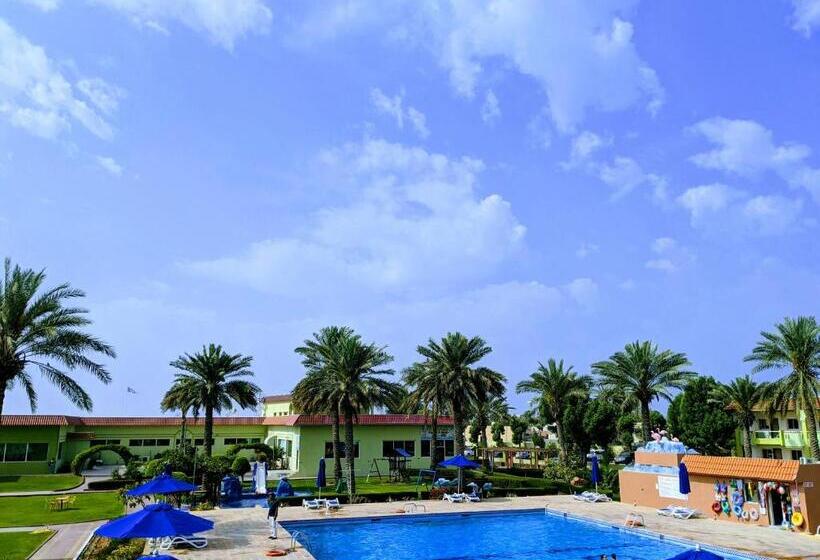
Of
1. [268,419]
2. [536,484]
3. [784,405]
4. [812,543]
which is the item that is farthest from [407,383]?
[812,543]

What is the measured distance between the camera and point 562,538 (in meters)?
25.9

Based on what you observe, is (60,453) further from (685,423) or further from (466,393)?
(685,423)

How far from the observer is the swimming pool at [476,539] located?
23000 mm

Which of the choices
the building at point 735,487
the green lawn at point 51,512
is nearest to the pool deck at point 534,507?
the building at point 735,487

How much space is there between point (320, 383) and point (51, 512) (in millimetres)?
15033

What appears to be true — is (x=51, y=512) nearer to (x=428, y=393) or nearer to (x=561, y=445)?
(x=428, y=393)

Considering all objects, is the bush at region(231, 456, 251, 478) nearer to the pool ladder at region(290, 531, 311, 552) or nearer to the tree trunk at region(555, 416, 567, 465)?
the pool ladder at region(290, 531, 311, 552)

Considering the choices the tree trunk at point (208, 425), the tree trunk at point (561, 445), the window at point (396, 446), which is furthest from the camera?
the window at point (396, 446)

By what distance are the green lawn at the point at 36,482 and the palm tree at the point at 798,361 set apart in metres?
46.2

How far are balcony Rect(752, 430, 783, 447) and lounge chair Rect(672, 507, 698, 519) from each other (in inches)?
1247

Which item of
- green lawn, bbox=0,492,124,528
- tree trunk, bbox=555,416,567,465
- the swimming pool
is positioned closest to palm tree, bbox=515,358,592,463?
tree trunk, bbox=555,416,567,465

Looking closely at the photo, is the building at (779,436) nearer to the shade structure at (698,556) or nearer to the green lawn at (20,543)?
the shade structure at (698,556)

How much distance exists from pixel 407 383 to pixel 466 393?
668cm

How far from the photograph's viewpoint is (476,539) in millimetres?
25875
